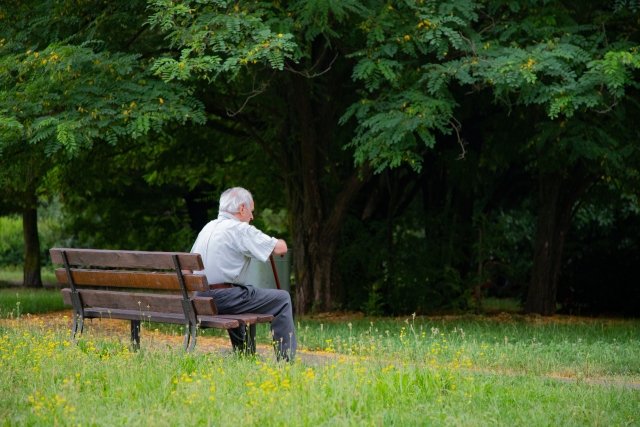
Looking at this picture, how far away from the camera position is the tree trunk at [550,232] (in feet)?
49.0

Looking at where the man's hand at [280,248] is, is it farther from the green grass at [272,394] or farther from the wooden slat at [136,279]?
the green grass at [272,394]

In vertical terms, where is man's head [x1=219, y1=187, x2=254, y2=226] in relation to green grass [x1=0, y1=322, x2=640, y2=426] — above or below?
above

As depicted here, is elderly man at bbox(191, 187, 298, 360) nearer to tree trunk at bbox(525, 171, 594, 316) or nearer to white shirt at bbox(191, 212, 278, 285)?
white shirt at bbox(191, 212, 278, 285)

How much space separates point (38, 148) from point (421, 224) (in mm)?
7752

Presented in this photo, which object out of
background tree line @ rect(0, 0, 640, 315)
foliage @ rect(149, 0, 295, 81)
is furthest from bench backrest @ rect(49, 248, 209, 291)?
foliage @ rect(149, 0, 295, 81)

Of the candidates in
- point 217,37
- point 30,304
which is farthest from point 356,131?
point 30,304

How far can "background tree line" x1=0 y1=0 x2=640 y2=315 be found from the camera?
10.5 metres

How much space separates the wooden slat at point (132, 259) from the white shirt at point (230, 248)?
1.05 ft

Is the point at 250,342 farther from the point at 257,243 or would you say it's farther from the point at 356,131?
the point at 356,131

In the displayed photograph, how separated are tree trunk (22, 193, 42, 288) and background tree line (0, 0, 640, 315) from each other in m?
0.30

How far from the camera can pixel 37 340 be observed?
8.27 m

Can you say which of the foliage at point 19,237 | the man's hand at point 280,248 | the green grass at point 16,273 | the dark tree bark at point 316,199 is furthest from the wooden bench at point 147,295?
the foliage at point 19,237

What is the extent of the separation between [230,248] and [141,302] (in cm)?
102

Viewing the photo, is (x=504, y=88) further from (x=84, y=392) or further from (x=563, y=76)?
(x=84, y=392)
